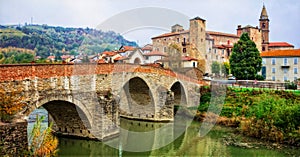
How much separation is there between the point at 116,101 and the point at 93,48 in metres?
10.9

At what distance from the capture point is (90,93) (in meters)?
16.0

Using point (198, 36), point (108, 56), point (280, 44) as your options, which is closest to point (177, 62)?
point (198, 36)

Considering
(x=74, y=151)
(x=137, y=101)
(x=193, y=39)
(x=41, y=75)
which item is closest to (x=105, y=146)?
(x=74, y=151)

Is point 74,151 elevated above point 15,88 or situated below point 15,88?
below

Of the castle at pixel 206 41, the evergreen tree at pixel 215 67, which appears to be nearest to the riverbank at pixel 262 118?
the castle at pixel 206 41

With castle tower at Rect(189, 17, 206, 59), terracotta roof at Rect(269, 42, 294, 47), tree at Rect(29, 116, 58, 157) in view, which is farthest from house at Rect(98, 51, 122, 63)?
terracotta roof at Rect(269, 42, 294, 47)

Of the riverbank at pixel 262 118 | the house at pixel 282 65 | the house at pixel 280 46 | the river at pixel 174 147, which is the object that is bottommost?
the river at pixel 174 147

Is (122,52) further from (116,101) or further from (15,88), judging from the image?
(15,88)

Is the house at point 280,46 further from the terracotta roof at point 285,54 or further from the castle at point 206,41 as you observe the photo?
the terracotta roof at point 285,54

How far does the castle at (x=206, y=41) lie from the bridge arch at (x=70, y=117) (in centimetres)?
3217

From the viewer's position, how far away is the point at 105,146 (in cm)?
1625

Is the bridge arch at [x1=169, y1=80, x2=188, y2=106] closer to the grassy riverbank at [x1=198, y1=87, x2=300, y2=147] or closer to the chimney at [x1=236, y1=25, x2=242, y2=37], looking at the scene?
the grassy riverbank at [x1=198, y1=87, x2=300, y2=147]

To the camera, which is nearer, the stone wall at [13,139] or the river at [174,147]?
the stone wall at [13,139]

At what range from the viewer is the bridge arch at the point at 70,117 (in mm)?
15174
